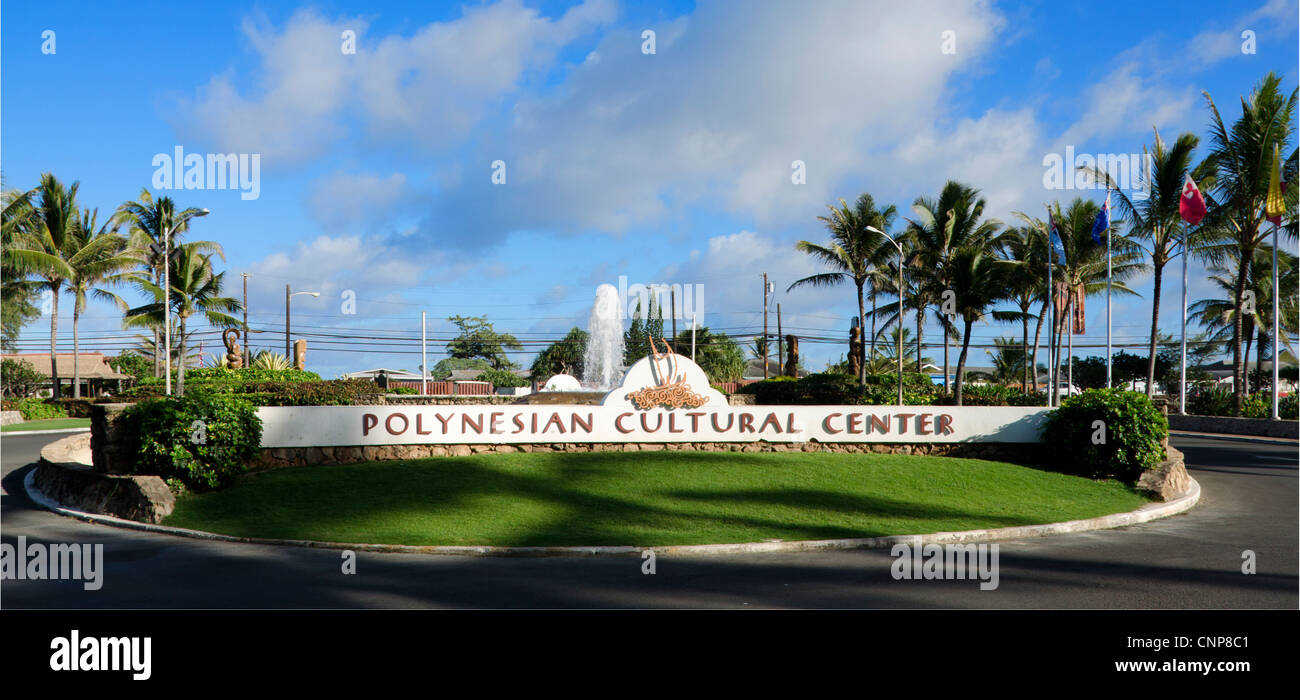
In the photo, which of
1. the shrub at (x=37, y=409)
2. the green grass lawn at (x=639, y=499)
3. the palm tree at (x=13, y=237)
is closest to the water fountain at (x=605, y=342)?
the green grass lawn at (x=639, y=499)

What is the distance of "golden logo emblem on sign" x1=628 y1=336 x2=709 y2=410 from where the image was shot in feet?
56.3

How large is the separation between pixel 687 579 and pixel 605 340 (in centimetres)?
2338

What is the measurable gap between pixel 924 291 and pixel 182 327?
3378cm

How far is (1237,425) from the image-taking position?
3209 centimetres

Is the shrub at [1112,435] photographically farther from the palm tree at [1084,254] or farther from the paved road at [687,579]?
the palm tree at [1084,254]

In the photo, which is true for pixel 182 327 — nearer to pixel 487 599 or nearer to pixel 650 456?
pixel 650 456

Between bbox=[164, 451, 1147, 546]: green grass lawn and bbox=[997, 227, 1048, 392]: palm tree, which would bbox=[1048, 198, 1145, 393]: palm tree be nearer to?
bbox=[997, 227, 1048, 392]: palm tree

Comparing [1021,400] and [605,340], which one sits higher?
[605,340]

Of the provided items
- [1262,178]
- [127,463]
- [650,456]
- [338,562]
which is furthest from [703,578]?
[1262,178]

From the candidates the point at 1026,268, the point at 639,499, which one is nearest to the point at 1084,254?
the point at 1026,268

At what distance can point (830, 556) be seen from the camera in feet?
33.5

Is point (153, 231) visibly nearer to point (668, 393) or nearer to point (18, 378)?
point (18, 378)

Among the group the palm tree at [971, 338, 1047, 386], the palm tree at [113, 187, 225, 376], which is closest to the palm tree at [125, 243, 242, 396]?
the palm tree at [113, 187, 225, 376]

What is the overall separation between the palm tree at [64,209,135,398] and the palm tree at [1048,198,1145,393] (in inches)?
1721
